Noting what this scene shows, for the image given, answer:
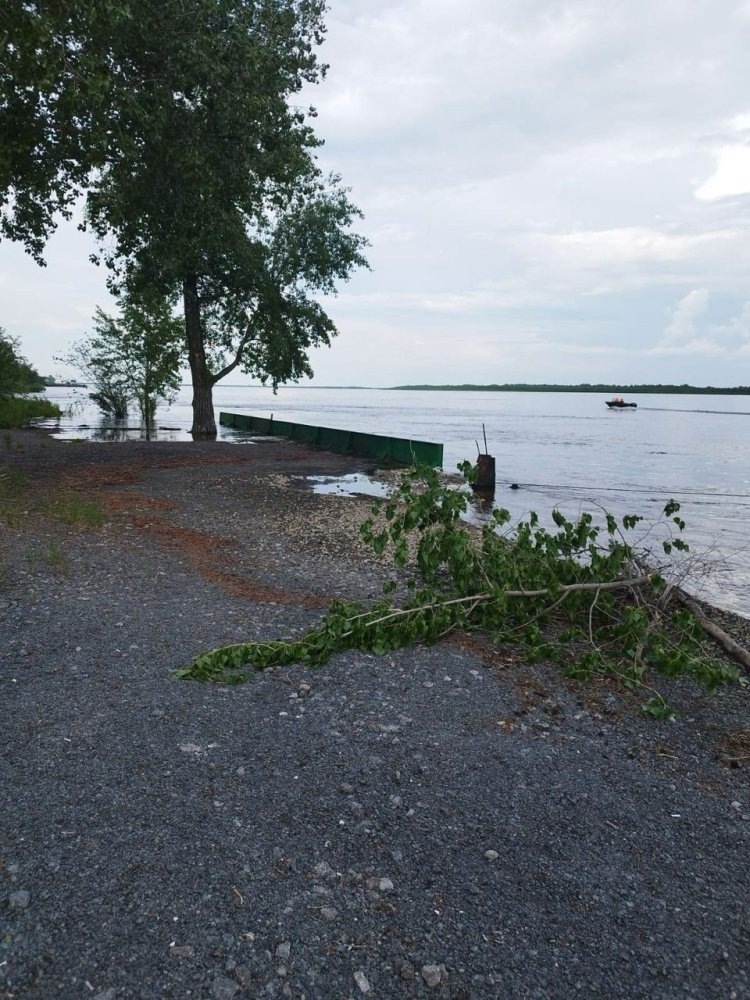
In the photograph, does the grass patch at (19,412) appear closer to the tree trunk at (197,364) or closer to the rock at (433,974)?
the tree trunk at (197,364)

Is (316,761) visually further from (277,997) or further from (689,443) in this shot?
(689,443)

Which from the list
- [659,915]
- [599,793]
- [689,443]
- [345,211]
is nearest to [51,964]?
[659,915]

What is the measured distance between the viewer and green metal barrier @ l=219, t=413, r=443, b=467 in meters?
22.3

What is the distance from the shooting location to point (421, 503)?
793cm

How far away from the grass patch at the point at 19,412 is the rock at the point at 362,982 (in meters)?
35.6

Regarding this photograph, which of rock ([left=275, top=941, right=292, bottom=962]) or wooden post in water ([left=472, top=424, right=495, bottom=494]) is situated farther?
wooden post in water ([left=472, top=424, right=495, bottom=494])

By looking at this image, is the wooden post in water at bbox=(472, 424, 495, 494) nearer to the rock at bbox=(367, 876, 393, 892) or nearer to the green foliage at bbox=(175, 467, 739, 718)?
the green foliage at bbox=(175, 467, 739, 718)

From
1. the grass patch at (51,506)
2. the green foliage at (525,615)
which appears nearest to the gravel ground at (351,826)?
the green foliage at (525,615)

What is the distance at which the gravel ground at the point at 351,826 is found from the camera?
2875 mm

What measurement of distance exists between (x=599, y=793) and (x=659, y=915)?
3.23 feet

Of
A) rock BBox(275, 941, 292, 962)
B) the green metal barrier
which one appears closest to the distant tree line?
the green metal barrier

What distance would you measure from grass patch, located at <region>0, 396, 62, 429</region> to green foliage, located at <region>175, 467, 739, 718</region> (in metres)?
31.8

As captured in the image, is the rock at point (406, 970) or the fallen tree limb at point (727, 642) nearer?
the rock at point (406, 970)

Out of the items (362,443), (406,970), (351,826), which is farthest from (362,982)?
(362,443)
